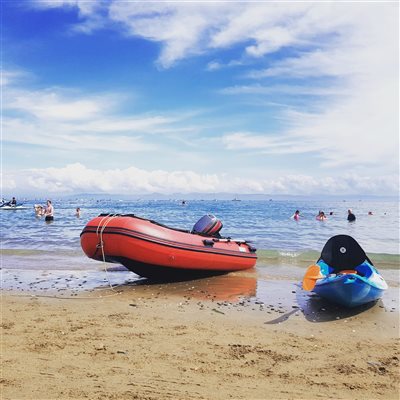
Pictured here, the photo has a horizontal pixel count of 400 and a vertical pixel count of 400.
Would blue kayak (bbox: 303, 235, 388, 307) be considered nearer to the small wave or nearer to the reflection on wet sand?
the reflection on wet sand

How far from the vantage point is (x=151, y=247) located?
8.33 meters

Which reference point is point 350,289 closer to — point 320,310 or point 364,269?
point 320,310

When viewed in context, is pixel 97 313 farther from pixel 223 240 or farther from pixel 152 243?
pixel 223 240

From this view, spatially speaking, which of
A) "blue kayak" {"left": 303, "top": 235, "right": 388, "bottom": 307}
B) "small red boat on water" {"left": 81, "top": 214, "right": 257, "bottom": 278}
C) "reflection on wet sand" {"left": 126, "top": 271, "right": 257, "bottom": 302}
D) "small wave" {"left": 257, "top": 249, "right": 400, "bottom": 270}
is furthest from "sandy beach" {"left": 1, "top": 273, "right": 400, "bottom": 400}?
"small wave" {"left": 257, "top": 249, "right": 400, "bottom": 270}

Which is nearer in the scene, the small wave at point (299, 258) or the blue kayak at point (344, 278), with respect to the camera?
the blue kayak at point (344, 278)

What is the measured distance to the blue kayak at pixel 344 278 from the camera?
657cm

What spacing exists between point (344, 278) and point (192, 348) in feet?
10.4

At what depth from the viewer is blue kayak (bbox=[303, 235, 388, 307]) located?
21.6 feet

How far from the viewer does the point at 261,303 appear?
7199 millimetres

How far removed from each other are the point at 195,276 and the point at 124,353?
15.9ft

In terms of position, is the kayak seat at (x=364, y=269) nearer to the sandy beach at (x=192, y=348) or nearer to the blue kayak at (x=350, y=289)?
the blue kayak at (x=350, y=289)

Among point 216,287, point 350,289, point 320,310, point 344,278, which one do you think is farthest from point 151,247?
point 350,289

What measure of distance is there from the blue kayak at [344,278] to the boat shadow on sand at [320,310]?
13 centimetres

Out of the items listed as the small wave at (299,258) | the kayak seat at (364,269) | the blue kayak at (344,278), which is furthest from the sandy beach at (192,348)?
the small wave at (299,258)
